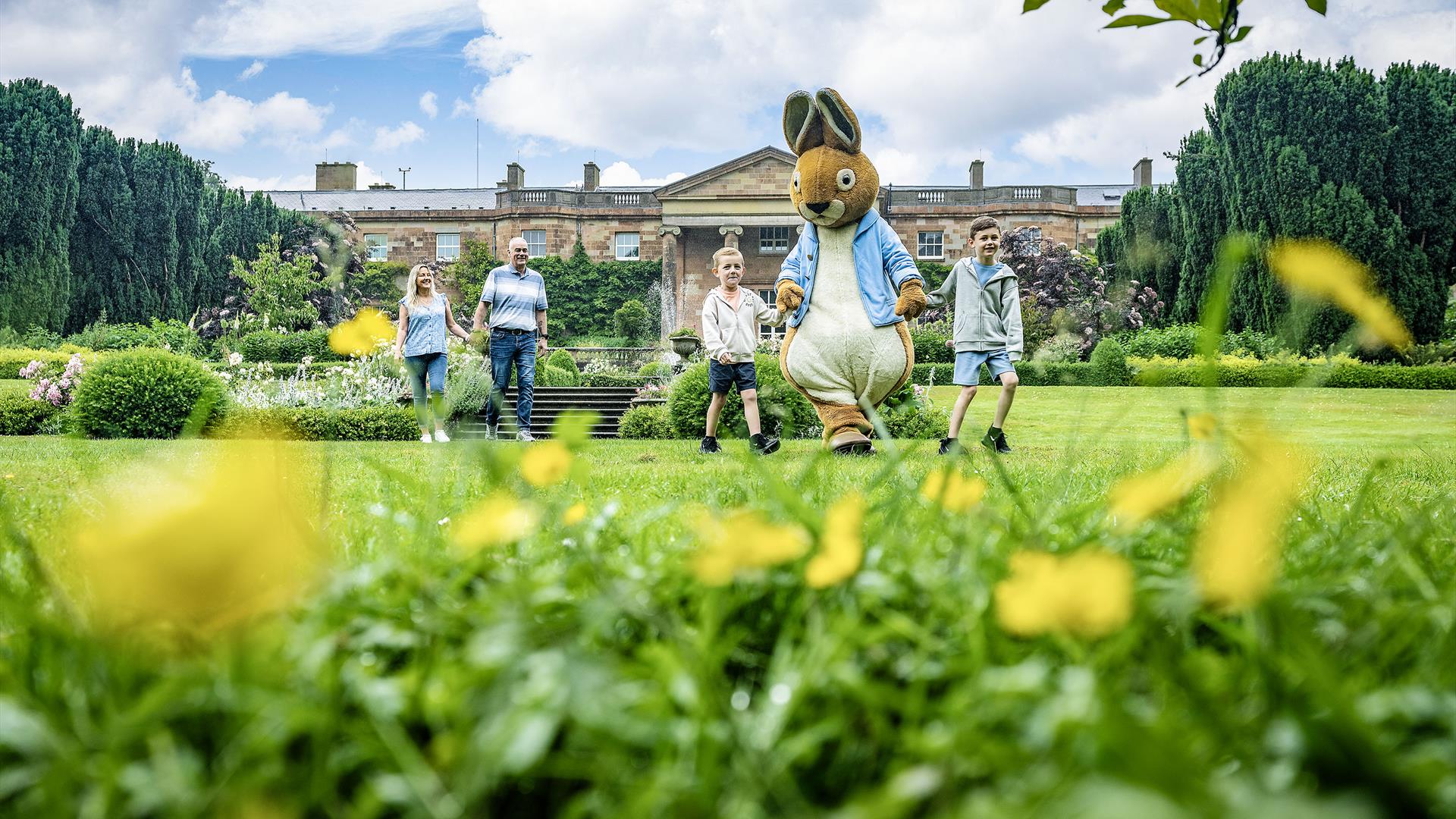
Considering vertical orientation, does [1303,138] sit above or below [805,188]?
above

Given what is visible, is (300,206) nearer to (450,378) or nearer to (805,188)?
(450,378)

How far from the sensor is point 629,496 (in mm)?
2826

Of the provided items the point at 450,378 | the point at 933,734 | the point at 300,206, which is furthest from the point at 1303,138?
the point at 300,206

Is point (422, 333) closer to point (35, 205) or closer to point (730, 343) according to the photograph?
point (730, 343)

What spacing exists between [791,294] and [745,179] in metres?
29.4

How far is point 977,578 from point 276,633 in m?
→ 0.61

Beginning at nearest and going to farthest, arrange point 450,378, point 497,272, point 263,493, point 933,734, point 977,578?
point 263,493 < point 933,734 < point 977,578 < point 497,272 < point 450,378

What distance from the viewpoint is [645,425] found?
437 inches

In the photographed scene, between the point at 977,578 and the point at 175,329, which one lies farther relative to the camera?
the point at 175,329

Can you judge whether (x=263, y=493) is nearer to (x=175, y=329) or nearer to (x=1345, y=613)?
(x=1345, y=613)

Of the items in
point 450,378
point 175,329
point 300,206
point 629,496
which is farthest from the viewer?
point 300,206

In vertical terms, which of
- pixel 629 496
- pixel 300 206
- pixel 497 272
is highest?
pixel 300 206

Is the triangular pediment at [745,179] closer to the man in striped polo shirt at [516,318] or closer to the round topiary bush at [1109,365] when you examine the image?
the round topiary bush at [1109,365]

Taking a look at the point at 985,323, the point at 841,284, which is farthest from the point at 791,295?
the point at 985,323
